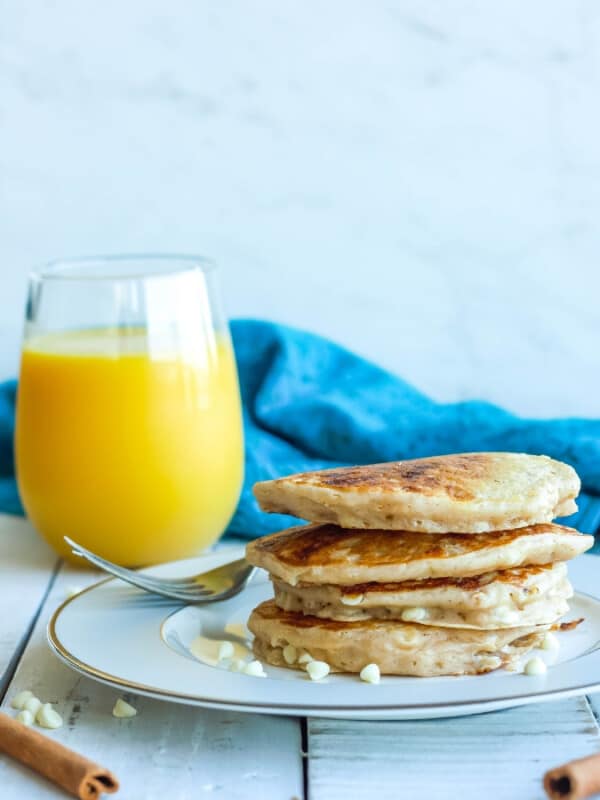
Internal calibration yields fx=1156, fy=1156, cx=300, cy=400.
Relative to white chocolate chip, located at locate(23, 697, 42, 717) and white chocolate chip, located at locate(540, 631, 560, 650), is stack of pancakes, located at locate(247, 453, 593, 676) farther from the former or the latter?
white chocolate chip, located at locate(23, 697, 42, 717)

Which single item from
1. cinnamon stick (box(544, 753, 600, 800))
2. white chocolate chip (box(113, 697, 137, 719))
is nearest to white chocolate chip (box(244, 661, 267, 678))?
white chocolate chip (box(113, 697, 137, 719))

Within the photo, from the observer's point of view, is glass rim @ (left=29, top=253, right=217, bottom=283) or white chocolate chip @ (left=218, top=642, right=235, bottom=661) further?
glass rim @ (left=29, top=253, right=217, bottom=283)

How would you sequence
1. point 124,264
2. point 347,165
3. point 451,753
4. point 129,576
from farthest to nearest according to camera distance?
1. point 347,165
2. point 124,264
3. point 129,576
4. point 451,753

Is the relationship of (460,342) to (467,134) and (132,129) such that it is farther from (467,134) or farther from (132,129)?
(132,129)

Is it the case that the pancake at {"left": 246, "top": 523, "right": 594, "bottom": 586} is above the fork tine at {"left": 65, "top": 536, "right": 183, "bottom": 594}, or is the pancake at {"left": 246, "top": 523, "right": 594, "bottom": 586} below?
above

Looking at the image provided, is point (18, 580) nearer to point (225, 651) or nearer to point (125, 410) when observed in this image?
point (125, 410)

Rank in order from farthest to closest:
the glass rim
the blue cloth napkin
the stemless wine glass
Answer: the blue cloth napkin, the glass rim, the stemless wine glass

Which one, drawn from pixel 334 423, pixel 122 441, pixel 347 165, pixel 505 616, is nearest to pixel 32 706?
pixel 505 616
